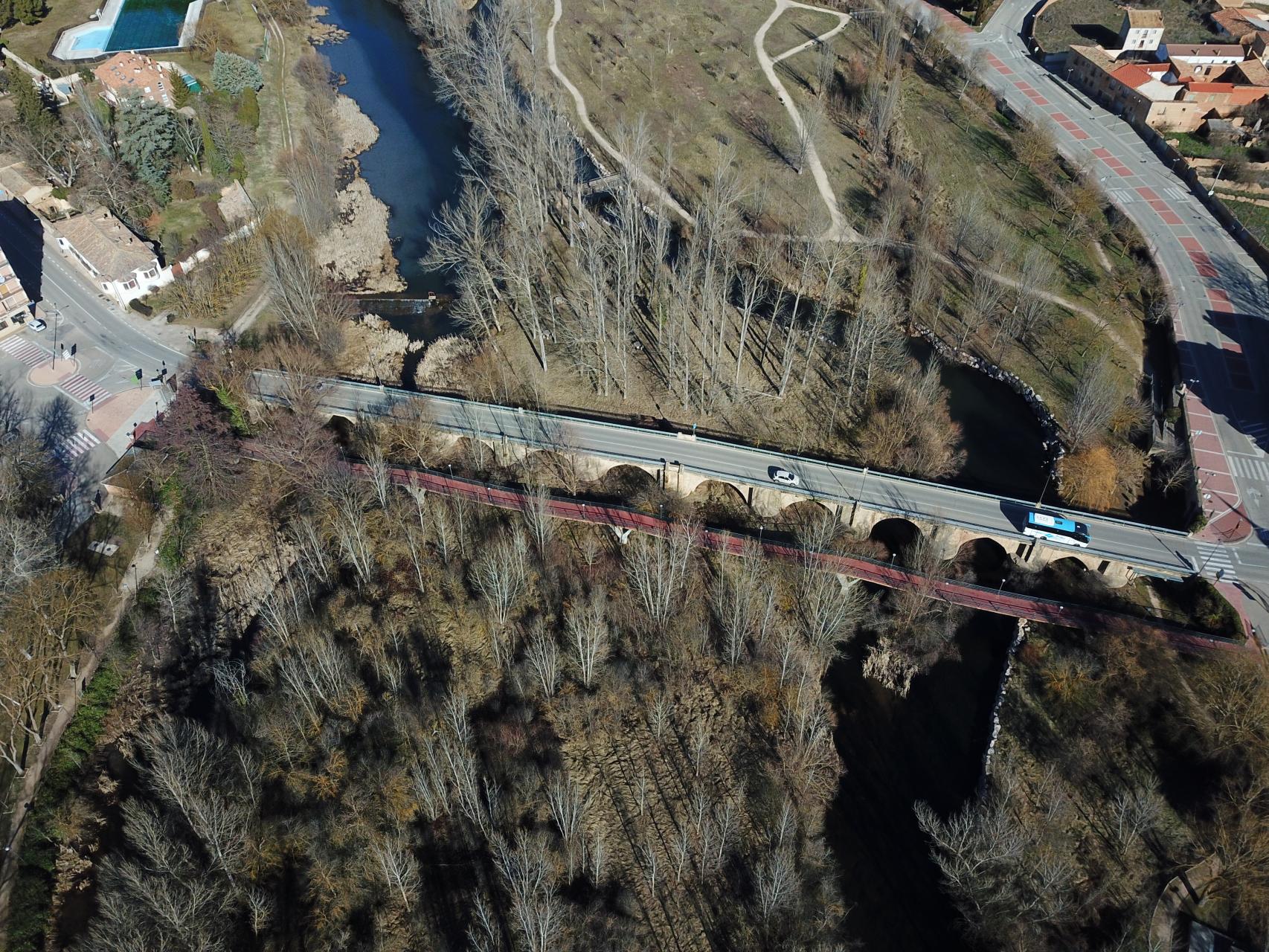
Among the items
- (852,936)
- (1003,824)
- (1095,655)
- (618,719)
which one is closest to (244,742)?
(618,719)

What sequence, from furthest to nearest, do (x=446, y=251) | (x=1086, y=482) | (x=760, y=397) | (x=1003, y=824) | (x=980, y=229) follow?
(x=980, y=229)
(x=446, y=251)
(x=760, y=397)
(x=1086, y=482)
(x=1003, y=824)

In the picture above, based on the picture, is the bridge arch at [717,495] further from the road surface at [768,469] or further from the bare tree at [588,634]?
the bare tree at [588,634]

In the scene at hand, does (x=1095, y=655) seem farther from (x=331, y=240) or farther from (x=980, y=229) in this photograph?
(x=331, y=240)

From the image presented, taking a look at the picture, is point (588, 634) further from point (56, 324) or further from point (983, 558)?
point (56, 324)

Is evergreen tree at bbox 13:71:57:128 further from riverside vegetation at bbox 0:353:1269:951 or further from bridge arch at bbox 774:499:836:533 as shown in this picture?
bridge arch at bbox 774:499:836:533

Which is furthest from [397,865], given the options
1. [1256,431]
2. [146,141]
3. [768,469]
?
[146,141]

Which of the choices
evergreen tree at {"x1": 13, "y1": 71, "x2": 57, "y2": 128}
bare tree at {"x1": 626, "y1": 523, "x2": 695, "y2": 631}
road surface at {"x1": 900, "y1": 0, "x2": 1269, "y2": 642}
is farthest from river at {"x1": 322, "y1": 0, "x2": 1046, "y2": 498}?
evergreen tree at {"x1": 13, "y1": 71, "x2": 57, "y2": 128}

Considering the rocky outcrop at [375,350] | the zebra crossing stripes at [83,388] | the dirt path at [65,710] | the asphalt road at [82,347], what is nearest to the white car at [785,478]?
the rocky outcrop at [375,350]
